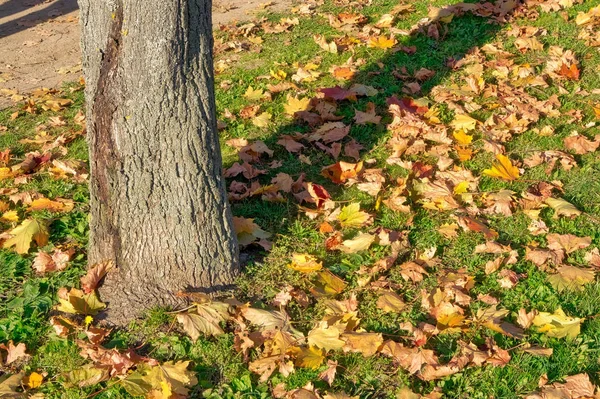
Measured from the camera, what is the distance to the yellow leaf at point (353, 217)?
4.33m

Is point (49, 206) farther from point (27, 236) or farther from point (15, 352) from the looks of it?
point (15, 352)

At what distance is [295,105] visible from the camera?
5.82m

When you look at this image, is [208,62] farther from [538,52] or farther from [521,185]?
[538,52]

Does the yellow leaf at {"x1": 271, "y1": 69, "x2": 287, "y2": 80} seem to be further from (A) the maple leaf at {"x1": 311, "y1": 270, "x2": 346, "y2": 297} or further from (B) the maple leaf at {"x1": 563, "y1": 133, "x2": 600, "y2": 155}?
(A) the maple leaf at {"x1": 311, "y1": 270, "x2": 346, "y2": 297}

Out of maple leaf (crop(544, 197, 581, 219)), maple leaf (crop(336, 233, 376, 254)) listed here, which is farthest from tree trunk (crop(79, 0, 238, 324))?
maple leaf (crop(544, 197, 581, 219))

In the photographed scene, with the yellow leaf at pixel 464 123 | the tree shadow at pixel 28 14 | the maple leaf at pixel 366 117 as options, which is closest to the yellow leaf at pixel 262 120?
the maple leaf at pixel 366 117

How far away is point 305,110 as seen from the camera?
580cm

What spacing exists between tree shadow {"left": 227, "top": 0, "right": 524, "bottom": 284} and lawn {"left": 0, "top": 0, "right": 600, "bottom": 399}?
0.07ft

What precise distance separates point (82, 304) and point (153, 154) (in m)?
0.88

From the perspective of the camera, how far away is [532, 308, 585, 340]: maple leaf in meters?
3.45

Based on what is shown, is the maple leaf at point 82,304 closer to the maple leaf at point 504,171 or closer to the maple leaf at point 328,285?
the maple leaf at point 328,285

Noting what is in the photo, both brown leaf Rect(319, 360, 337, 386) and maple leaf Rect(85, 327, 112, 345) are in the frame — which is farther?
maple leaf Rect(85, 327, 112, 345)

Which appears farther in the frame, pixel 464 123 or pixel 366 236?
pixel 464 123

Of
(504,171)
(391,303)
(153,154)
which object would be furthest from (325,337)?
(504,171)
